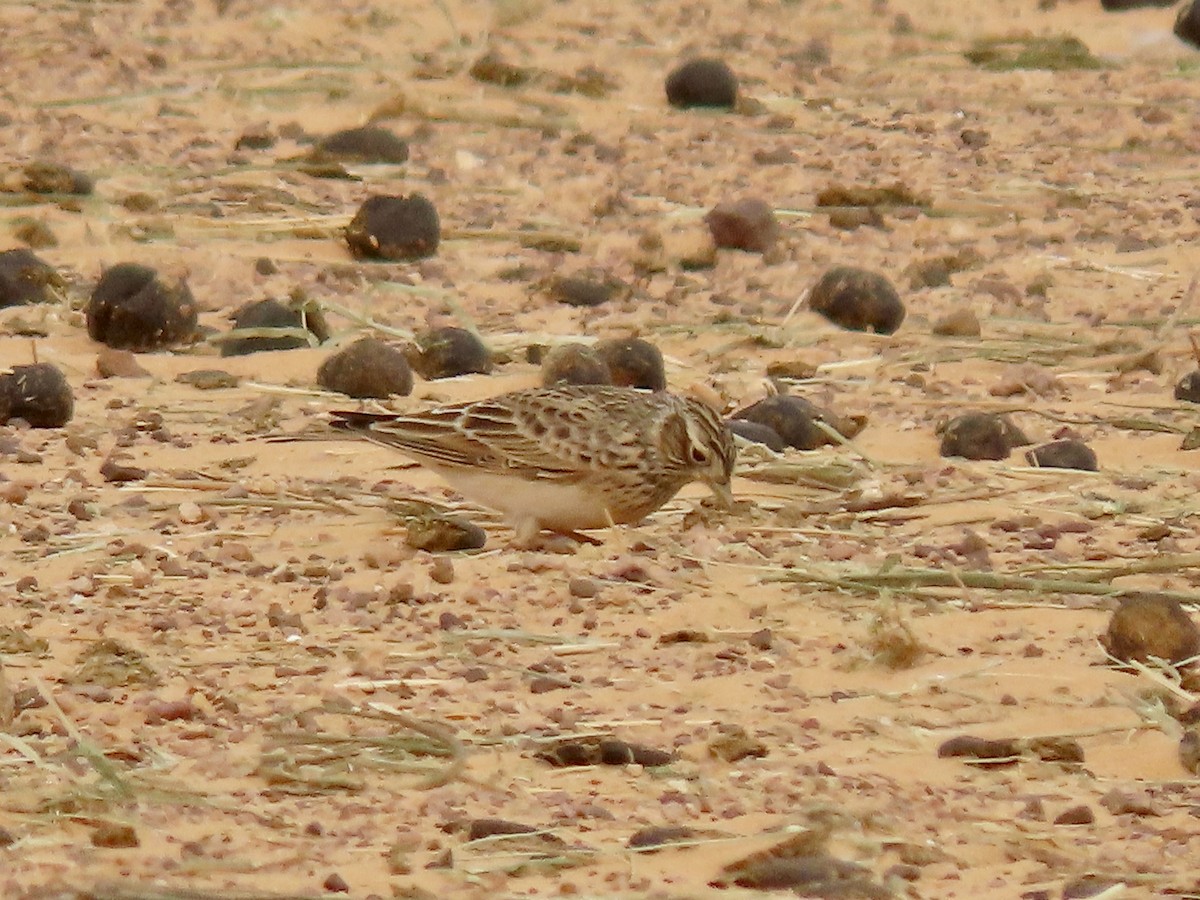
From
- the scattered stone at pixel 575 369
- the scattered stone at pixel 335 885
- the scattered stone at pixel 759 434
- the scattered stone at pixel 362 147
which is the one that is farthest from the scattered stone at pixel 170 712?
the scattered stone at pixel 362 147

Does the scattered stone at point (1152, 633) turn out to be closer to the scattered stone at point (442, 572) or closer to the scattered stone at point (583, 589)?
the scattered stone at point (583, 589)

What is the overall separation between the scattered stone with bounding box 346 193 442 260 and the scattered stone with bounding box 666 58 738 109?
9.46 ft

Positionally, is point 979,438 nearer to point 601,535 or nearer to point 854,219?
point 601,535

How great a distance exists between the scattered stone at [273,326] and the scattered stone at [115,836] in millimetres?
4349

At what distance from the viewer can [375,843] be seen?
4625mm

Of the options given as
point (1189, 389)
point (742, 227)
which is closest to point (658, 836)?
point (1189, 389)

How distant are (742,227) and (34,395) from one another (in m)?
3.45

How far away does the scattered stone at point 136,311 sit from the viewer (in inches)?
341

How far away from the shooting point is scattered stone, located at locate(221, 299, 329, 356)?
29.0ft

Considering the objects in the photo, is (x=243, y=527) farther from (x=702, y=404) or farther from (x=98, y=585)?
(x=702, y=404)

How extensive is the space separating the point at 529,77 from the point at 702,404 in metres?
5.95

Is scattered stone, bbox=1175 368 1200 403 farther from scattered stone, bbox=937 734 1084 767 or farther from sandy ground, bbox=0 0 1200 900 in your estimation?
scattered stone, bbox=937 734 1084 767

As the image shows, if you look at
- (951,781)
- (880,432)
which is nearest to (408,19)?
(880,432)

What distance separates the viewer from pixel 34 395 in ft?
25.2
